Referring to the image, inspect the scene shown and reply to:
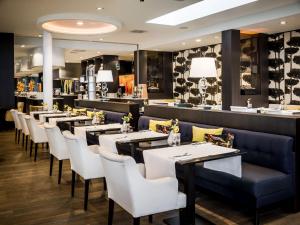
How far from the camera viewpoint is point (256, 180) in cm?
312

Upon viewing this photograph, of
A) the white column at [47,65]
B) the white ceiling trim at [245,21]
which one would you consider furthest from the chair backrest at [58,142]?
the white ceiling trim at [245,21]

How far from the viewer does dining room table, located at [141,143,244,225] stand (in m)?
2.79

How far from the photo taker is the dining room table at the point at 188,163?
2.79m

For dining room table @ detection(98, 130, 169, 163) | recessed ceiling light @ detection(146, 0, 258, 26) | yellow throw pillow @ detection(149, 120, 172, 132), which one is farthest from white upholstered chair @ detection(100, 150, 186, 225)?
recessed ceiling light @ detection(146, 0, 258, 26)

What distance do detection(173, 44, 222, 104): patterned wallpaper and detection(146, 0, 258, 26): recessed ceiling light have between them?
2.84m

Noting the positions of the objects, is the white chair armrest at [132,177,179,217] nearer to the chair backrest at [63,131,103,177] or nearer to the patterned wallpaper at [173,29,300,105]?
the chair backrest at [63,131,103,177]

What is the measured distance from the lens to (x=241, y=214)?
342cm

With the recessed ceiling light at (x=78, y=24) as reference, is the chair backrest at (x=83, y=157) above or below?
below

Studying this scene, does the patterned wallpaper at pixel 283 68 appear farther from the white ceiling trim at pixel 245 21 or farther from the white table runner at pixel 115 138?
the white table runner at pixel 115 138

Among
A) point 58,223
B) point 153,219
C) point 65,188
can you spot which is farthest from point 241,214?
point 65,188

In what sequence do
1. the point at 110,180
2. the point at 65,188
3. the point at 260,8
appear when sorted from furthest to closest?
the point at 260,8 → the point at 65,188 → the point at 110,180

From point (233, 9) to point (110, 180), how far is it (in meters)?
5.74

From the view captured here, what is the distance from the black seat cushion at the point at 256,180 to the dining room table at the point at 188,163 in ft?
0.40

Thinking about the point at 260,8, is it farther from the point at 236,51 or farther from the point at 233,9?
the point at 236,51
